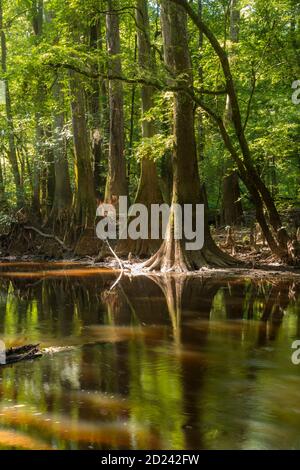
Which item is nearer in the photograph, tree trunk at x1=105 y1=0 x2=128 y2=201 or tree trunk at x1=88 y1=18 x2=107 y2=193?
tree trunk at x1=105 y1=0 x2=128 y2=201

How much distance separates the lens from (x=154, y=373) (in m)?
5.37

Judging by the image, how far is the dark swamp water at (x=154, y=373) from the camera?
13.0 ft

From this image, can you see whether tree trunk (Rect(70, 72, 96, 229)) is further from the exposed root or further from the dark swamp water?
the dark swamp water

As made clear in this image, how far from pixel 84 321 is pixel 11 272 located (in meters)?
7.72

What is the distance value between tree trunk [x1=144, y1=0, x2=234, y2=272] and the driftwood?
23.1 ft

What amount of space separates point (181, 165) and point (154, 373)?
8779 mm

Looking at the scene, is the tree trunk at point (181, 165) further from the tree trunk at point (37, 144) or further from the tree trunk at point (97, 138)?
the tree trunk at point (37, 144)

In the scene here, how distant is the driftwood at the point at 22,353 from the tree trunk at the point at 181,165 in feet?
23.1

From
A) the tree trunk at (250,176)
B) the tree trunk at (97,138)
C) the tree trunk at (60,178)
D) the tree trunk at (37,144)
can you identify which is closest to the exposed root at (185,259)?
the tree trunk at (250,176)

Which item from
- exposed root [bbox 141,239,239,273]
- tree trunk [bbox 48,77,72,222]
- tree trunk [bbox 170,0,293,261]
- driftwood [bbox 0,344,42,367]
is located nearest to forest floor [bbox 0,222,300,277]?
exposed root [bbox 141,239,239,273]

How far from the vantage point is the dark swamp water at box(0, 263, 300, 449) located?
3.95 metres

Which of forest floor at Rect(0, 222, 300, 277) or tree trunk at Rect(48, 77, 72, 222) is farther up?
tree trunk at Rect(48, 77, 72, 222)
